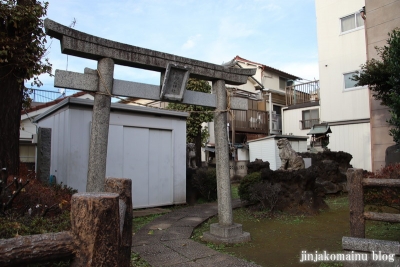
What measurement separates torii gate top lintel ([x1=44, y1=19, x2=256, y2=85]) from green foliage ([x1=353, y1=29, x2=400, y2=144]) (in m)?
4.30

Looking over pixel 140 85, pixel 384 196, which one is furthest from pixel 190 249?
pixel 384 196

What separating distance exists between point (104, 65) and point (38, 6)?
242cm

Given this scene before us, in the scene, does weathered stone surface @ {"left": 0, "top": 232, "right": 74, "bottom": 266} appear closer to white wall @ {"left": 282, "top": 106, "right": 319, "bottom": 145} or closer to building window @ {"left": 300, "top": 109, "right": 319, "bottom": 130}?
building window @ {"left": 300, "top": 109, "right": 319, "bottom": 130}

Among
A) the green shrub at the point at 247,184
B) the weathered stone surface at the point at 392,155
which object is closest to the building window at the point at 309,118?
the weathered stone surface at the point at 392,155

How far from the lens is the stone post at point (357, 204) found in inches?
173

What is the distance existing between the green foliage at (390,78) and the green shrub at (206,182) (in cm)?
561

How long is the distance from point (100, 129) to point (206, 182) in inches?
242

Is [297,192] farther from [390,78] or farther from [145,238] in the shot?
[145,238]

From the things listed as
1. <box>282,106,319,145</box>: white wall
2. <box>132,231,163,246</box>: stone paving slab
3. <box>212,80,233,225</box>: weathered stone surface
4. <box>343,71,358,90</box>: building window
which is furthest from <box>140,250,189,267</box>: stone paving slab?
<box>282,106,319,145</box>: white wall

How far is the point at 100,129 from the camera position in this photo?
5035mm

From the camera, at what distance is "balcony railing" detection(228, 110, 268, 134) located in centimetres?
2330

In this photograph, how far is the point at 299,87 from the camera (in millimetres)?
23938

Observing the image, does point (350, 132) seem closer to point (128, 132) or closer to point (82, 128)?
point (128, 132)

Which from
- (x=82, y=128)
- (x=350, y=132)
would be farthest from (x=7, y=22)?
(x=350, y=132)
